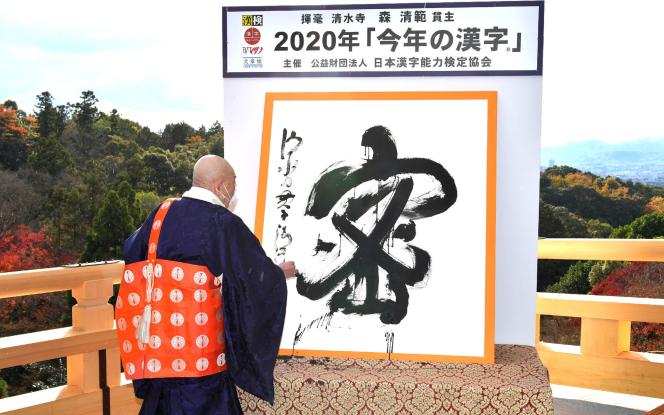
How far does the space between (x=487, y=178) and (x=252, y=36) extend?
3.41 feet

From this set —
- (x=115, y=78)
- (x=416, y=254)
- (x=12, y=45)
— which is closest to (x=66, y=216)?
(x=115, y=78)

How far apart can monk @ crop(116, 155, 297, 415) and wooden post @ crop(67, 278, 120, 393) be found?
140cm

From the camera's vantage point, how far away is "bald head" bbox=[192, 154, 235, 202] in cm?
191

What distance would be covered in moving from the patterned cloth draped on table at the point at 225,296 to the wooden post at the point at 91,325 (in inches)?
54.6

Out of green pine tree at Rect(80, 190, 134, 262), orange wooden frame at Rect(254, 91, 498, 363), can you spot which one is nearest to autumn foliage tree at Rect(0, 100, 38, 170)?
green pine tree at Rect(80, 190, 134, 262)

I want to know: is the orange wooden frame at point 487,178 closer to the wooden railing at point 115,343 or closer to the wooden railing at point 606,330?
the wooden railing at point 115,343

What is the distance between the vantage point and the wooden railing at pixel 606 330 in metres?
3.68

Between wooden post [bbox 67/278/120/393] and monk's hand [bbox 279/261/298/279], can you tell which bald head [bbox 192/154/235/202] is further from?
wooden post [bbox 67/278/120/393]

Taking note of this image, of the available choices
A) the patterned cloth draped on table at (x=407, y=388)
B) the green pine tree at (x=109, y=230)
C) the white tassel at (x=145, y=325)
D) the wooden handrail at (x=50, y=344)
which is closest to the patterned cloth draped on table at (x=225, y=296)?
the white tassel at (x=145, y=325)

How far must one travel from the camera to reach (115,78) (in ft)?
46.1

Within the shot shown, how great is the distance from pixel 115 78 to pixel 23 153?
3.07m

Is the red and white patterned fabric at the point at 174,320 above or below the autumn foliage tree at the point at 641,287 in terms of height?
above

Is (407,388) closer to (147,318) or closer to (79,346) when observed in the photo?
(147,318)

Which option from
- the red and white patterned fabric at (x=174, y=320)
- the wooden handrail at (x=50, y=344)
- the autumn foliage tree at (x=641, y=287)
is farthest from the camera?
the autumn foliage tree at (x=641, y=287)
